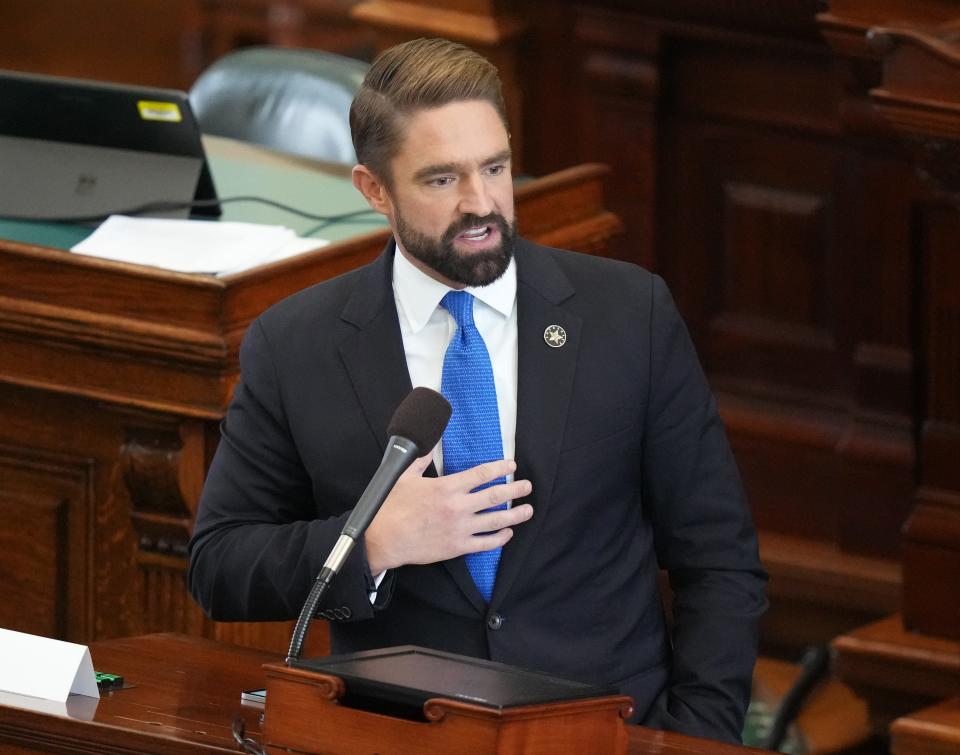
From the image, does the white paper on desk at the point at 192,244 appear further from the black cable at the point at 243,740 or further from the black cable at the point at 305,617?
the black cable at the point at 305,617

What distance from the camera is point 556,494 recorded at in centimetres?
232

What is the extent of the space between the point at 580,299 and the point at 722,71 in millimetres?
A: 2378

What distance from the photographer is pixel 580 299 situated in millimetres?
2396

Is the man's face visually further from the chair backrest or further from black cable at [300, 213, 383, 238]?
the chair backrest

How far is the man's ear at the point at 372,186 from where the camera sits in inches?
93.9

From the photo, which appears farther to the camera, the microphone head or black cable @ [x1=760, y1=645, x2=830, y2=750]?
black cable @ [x1=760, y1=645, x2=830, y2=750]

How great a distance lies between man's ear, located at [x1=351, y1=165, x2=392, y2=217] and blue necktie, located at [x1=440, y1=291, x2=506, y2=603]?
0.15m

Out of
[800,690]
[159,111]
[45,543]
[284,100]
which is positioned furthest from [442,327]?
[800,690]

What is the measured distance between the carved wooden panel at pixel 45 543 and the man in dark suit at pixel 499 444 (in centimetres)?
78

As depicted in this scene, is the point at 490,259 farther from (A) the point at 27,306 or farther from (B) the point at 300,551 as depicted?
(A) the point at 27,306

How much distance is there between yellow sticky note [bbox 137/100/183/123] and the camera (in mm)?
3365

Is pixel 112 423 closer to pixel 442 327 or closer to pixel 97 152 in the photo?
pixel 97 152

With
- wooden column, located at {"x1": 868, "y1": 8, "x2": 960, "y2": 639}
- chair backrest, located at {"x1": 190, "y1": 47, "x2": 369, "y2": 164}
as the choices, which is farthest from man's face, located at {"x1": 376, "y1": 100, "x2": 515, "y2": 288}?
chair backrest, located at {"x1": 190, "y1": 47, "x2": 369, "y2": 164}

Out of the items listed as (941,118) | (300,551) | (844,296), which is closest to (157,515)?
(300,551)
